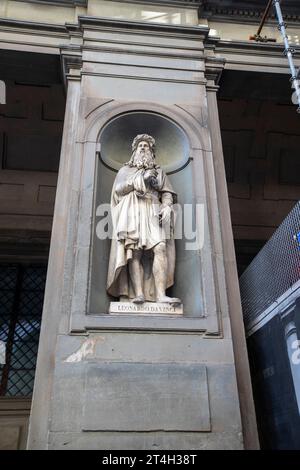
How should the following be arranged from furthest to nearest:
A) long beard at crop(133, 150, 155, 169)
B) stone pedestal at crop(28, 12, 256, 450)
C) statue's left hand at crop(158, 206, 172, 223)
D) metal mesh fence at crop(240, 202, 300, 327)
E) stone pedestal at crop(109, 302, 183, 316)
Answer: long beard at crop(133, 150, 155, 169) < statue's left hand at crop(158, 206, 172, 223) < stone pedestal at crop(109, 302, 183, 316) < metal mesh fence at crop(240, 202, 300, 327) < stone pedestal at crop(28, 12, 256, 450)

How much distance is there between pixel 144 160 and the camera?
6.30 meters

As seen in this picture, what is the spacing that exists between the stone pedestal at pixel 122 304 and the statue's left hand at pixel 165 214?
1.37ft

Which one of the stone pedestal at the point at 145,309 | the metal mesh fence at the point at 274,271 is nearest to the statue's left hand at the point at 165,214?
the stone pedestal at the point at 145,309

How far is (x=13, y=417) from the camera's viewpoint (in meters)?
7.80

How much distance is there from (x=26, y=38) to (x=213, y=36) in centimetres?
336

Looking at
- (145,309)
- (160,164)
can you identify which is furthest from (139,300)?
(160,164)

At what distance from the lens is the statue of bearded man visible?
5457 millimetres

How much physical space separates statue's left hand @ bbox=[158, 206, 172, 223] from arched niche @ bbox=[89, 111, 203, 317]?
1.36ft

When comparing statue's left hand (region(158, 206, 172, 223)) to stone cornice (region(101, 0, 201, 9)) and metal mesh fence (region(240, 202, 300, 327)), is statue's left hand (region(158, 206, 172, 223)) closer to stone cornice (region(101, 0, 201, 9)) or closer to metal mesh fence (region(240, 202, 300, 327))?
metal mesh fence (region(240, 202, 300, 327))

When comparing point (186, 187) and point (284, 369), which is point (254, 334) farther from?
point (186, 187)

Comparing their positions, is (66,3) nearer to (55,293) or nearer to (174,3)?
(174,3)

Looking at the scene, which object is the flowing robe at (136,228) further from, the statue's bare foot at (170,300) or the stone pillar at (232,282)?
the stone pillar at (232,282)

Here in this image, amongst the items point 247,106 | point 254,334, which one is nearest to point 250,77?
point 247,106

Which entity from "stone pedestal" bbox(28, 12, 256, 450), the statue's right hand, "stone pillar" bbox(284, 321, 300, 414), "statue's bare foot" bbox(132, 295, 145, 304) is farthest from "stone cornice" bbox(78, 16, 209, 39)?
"stone pillar" bbox(284, 321, 300, 414)
